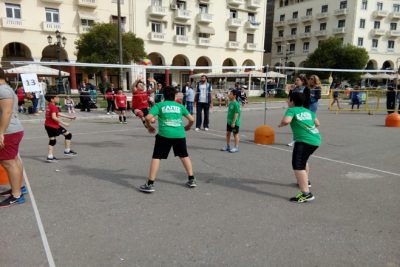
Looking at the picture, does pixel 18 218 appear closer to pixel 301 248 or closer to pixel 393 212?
pixel 301 248

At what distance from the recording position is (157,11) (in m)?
37.7

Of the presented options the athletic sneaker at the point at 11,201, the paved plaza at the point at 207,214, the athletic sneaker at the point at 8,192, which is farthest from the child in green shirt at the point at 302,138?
the athletic sneaker at the point at 8,192

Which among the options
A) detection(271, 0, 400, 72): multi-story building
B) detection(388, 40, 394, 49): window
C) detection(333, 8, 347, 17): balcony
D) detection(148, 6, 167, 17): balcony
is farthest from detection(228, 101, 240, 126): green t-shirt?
detection(388, 40, 394, 49): window

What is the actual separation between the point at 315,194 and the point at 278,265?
2.17 meters

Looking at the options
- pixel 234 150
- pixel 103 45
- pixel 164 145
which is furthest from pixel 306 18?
pixel 164 145

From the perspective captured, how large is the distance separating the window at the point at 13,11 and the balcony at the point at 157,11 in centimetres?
1388

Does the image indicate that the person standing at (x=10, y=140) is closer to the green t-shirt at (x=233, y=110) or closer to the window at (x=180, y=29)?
the green t-shirt at (x=233, y=110)

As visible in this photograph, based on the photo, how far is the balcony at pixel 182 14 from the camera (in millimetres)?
39500

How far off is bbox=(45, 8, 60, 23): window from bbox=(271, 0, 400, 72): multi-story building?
33935 millimetres

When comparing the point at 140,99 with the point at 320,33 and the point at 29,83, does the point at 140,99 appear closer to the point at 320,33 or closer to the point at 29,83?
the point at 29,83

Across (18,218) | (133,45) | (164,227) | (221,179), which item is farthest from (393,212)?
(133,45)

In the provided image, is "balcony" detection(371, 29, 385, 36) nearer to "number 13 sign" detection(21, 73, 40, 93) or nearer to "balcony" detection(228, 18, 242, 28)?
"balcony" detection(228, 18, 242, 28)

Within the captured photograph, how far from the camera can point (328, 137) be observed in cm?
980

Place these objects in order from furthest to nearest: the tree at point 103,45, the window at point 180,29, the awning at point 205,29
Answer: the awning at point 205,29 → the window at point 180,29 → the tree at point 103,45
